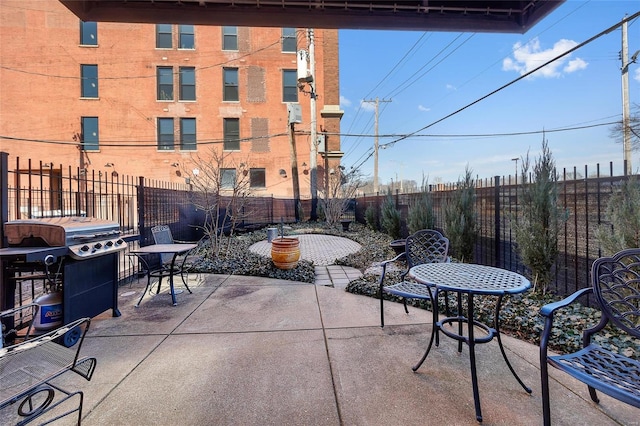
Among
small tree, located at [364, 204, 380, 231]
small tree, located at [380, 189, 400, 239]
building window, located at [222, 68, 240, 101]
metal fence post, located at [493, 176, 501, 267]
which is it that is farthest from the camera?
building window, located at [222, 68, 240, 101]

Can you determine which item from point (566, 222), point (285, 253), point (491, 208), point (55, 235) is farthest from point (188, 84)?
point (566, 222)

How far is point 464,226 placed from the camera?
206 inches

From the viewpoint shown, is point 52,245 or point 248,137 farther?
point 248,137

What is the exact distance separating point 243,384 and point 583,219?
4427mm

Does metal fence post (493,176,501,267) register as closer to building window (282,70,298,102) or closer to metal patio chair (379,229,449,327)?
metal patio chair (379,229,449,327)

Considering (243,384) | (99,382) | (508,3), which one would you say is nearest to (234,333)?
(243,384)

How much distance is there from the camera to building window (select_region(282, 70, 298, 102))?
18.5 meters

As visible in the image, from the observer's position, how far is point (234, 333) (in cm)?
304

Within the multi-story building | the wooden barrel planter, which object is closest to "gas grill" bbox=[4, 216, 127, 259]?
the wooden barrel planter

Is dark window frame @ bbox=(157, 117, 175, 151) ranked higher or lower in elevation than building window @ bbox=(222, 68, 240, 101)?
lower

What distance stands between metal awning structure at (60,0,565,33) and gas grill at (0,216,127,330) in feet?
6.73

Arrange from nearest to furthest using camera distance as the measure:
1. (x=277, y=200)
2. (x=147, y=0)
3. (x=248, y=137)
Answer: (x=147, y=0)
(x=277, y=200)
(x=248, y=137)

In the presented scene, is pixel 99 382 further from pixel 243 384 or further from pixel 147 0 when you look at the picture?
pixel 147 0

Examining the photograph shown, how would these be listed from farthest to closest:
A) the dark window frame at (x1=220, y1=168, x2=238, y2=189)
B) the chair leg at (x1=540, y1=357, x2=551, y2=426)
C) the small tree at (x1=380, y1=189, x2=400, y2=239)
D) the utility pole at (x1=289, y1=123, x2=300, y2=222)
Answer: the utility pole at (x1=289, y1=123, x2=300, y2=222), the small tree at (x1=380, y1=189, x2=400, y2=239), the dark window frame at (x1=220, y1=168, x2=238, y2=189), the chair leg at (x1=540, y1=357, x2=551, y2=426)
